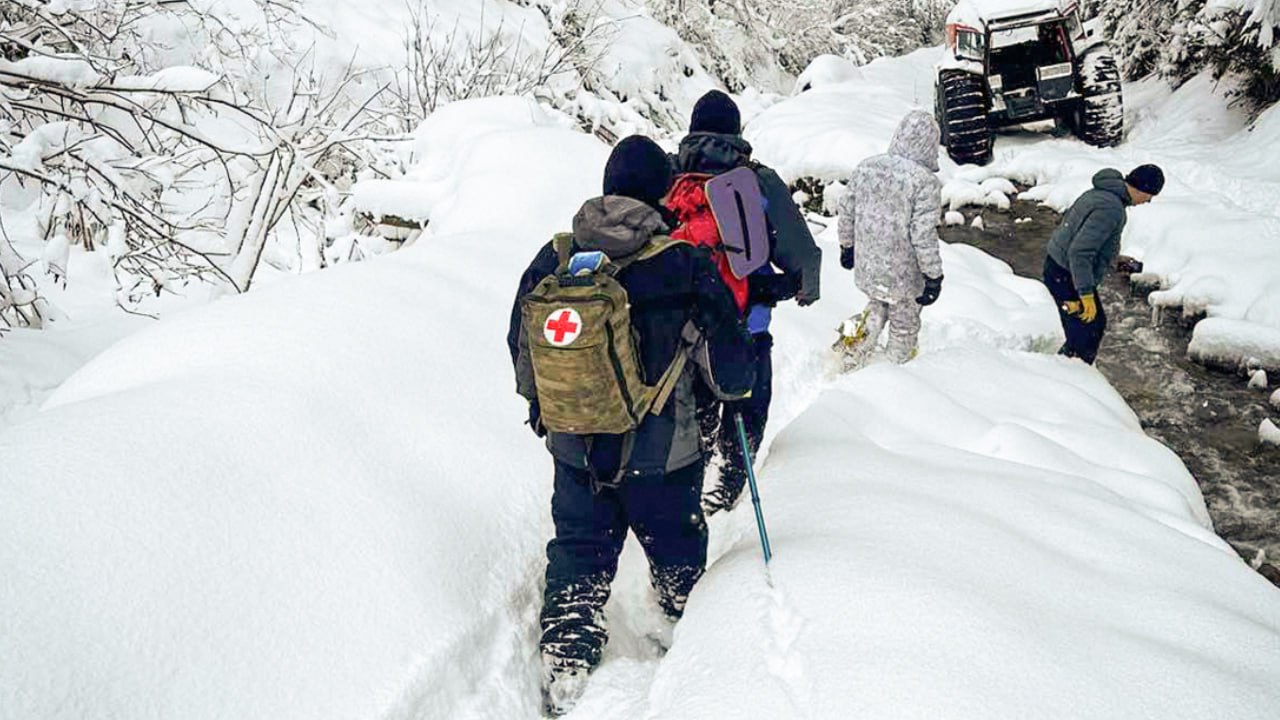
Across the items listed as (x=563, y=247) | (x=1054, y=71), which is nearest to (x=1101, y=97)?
(x=1054, y=71)

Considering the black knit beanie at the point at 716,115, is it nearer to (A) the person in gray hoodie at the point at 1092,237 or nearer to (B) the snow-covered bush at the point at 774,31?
(A) the person in gray hoodie at the point at 1092,237

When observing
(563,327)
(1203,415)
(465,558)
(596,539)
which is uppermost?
(563,327)

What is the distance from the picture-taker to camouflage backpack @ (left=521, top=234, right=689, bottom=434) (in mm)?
2246

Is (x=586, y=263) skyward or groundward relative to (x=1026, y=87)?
skyward

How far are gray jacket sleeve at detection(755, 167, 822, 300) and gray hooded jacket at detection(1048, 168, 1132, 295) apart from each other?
229cm

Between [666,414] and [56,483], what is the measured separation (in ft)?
5.55

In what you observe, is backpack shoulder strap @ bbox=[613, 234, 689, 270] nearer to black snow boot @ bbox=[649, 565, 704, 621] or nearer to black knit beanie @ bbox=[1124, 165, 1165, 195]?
black snow boot @ bbox=[649, 565, 704, 621]

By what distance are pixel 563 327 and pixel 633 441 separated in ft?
1.53

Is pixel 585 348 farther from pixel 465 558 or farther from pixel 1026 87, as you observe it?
pixel 1026 87

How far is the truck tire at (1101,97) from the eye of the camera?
10.5 meters

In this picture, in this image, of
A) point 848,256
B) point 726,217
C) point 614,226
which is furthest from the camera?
point 848,256

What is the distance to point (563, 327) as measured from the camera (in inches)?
88.5

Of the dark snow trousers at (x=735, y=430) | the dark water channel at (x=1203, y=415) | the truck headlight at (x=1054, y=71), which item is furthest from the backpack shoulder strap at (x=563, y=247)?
the truck headlight at (x=1054, y=71)

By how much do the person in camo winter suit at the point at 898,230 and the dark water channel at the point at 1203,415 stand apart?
1.81 meters
